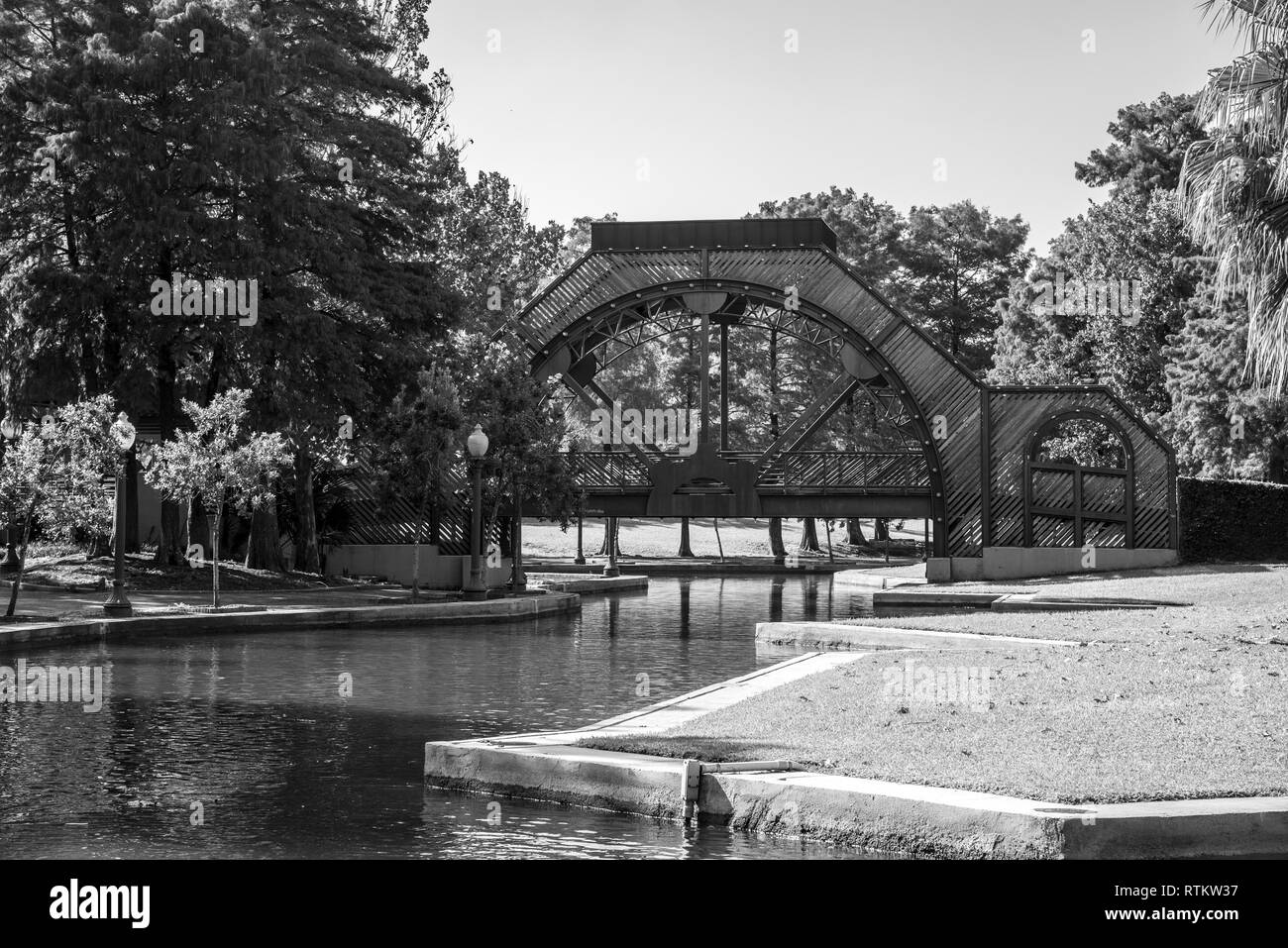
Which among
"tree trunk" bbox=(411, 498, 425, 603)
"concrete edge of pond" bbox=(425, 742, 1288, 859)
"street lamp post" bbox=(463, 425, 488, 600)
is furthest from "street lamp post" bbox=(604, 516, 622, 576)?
"concrete edge of pond" bbox=(425, 742, 1288, 859)

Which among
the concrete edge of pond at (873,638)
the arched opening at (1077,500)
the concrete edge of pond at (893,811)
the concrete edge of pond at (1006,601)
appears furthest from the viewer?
the arched opening at (1077,500)

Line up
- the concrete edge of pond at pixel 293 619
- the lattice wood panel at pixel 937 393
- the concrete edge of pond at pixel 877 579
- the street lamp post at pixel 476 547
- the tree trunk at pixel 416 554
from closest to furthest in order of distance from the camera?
the concrete edge of pond at pixel 293 619 → the street lamp post at pixel 476 547 → the tree trunk at pixel 416 554 → the concrete edge of pond at pixel 877 579 → the lattice wood panel at pixel 937 393

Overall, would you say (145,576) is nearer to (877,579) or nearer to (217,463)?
(217,463)

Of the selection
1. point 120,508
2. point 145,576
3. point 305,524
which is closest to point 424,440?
point 305,524

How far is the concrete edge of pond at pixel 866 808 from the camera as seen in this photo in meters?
9.73

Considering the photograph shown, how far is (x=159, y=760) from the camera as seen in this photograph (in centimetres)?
1355

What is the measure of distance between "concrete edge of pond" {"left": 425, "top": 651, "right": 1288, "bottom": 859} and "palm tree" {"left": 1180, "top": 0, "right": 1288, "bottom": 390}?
35.3 ft

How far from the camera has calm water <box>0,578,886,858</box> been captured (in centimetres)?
1060

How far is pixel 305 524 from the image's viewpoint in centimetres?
4069

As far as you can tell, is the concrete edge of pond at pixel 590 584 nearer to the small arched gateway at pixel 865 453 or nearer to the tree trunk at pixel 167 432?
the small arched gateway at pixel 865 453

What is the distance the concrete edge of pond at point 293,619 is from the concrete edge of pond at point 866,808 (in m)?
13.3

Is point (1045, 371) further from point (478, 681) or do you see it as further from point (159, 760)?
point (159, 760)

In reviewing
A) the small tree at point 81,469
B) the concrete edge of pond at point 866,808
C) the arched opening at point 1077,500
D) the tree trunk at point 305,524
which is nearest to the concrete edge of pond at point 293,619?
the small tree at point 81,469
